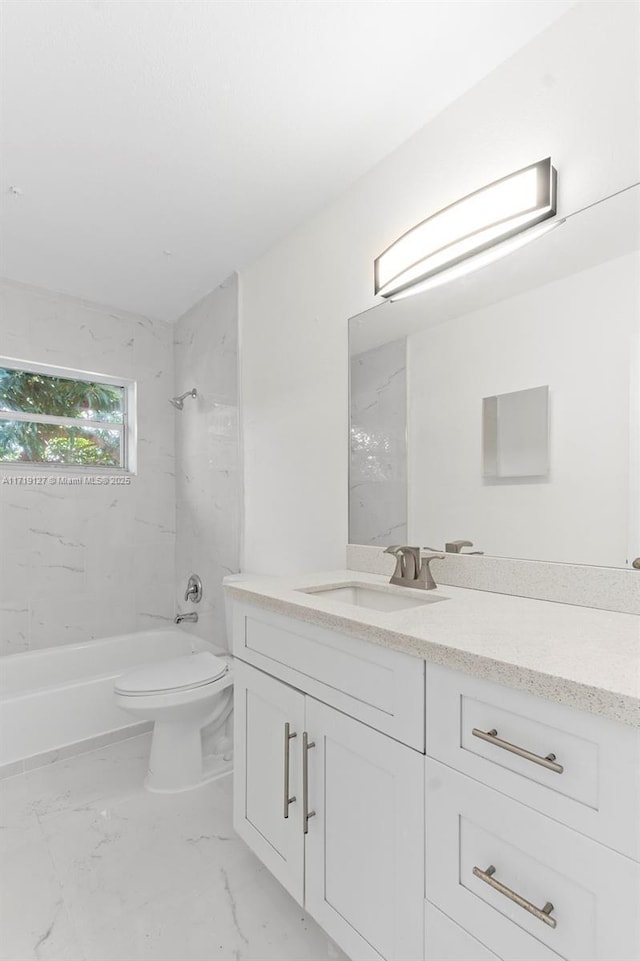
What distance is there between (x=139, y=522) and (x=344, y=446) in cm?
180

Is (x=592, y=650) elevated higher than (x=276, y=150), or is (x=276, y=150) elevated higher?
(x=276, y=150)

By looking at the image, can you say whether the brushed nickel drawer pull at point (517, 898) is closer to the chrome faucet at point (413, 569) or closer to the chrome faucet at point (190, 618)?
the chrome faucet at point (413, 569)

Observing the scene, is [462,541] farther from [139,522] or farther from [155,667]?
[139,522]

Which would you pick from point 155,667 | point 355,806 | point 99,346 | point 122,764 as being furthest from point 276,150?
point 122,764

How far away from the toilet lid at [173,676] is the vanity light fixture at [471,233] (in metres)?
1.70

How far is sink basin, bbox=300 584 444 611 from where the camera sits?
1.41m

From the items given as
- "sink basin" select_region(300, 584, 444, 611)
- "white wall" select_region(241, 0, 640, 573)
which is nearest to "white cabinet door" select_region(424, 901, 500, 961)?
"sink basin" select_region(300, 584, 444, 611)

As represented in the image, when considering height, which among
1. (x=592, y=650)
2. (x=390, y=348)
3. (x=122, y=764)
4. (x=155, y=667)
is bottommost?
(x=122, y=764)

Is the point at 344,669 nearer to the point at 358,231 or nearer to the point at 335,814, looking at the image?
→ the point at 335,814

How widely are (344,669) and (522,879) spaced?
18.8 inches

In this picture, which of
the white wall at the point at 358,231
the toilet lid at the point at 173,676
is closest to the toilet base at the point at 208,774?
→ the toilet lid at the point at 173,676

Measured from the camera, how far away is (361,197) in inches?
71.9

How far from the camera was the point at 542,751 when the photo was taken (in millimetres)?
734

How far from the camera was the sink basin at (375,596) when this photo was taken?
141cm
